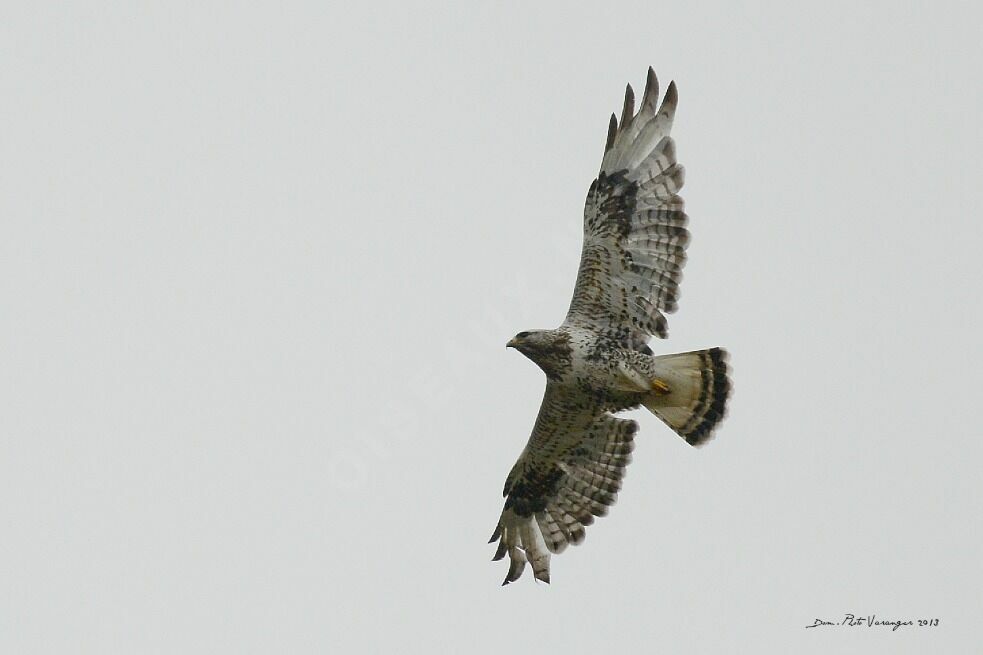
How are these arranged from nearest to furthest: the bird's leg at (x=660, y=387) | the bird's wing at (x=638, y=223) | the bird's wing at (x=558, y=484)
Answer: the bird's wing at (x=638, y=223) → the bird's leg at (x=660, y=387) → the bird's wing at (x=558, y=484)

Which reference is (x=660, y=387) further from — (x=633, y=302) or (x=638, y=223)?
(x=638, y=223)

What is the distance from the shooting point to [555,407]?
13.0m

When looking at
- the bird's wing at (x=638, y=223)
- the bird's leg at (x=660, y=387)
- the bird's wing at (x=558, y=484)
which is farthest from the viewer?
the bird's wing at (x=558, y=484)

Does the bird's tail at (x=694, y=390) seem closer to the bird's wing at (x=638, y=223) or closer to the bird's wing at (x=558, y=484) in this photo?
the bird's wing at (x=638, y=223)

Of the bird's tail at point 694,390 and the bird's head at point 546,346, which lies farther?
the bird's tail at point 694,390

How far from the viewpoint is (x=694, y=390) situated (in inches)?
497

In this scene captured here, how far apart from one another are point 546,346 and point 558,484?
5.78ft

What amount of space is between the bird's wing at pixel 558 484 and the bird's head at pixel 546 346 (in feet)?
2.34

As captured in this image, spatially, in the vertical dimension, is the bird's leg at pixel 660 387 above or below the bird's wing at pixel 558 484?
above

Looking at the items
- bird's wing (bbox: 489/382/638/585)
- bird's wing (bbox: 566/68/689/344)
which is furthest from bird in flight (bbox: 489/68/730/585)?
bird's wing (bbox: 489/382/638/585)

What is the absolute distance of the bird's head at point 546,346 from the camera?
40.8 ft

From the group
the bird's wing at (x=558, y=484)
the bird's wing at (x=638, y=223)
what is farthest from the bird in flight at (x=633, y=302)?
the bird's wing at (x=558, y=484)

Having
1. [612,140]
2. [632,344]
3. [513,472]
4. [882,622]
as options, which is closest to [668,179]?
[612,140]

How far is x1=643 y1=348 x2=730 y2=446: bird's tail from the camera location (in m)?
12.6
